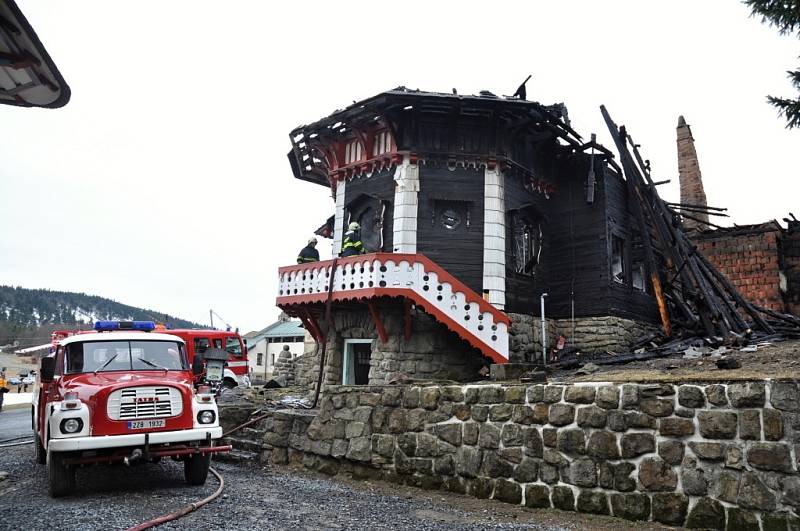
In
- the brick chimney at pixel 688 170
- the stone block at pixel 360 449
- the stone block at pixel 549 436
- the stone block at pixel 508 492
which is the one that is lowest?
the stone block at pixel 508 492

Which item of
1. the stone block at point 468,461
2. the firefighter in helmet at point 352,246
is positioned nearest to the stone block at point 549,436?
the stone block at point 468,461

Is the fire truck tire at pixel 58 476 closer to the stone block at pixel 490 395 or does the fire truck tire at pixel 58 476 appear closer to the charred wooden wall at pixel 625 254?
the stone block at pixel 490 395

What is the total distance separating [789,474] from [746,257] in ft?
61.7

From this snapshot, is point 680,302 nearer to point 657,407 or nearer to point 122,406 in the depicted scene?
point 657,407

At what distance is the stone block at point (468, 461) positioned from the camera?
816 cm

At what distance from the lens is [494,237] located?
1620cm

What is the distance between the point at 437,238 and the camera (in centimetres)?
1622

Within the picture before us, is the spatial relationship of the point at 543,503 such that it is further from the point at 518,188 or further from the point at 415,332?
the point at 518,188

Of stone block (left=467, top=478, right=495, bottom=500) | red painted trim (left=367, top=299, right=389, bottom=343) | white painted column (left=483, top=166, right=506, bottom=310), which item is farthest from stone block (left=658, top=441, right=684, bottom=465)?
white painted column (left=483, top=166, right=506, bottom=310)

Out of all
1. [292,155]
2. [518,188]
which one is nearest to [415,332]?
[518,188]

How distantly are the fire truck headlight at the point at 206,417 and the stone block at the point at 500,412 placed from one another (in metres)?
4.06

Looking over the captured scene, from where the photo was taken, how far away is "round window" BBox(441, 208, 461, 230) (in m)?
16.4

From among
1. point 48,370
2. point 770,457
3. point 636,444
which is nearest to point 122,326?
point 48,370

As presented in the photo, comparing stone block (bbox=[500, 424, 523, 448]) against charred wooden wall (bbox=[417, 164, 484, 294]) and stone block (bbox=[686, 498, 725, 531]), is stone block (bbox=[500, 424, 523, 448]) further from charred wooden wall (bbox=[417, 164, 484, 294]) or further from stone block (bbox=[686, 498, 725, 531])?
charred wooden wall (bbox=[417, 164, 484, 294])
